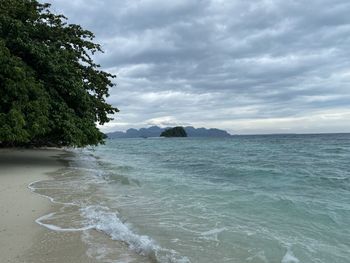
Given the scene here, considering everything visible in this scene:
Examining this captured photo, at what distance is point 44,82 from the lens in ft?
58.0

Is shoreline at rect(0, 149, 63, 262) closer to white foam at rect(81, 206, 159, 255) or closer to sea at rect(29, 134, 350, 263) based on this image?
sea at rect(29, 134, 350, 263)

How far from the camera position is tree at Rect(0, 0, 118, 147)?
14.5 metres

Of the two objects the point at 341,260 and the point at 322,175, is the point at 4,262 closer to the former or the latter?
the point at 341,260

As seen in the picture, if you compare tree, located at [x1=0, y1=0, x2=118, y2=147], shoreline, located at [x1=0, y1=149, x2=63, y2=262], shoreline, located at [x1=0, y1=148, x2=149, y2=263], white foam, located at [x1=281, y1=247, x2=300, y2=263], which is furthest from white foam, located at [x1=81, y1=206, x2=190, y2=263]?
tree, located at [x1=0, y1=0, x2=118, y2=147]

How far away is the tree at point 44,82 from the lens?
14.5m

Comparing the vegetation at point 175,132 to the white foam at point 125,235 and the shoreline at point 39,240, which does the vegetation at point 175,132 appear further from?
the white foam at point 125,235

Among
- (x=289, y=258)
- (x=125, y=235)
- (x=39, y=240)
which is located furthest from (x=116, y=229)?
(x=289, y=258)

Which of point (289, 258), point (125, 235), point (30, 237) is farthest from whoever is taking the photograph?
point (125, 235)

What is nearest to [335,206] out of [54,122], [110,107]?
[54,122]

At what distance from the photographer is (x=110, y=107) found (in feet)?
76.7

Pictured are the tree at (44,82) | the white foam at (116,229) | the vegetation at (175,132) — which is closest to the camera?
the white foam at (116,229)

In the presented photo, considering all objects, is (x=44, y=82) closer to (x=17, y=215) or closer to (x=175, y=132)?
(x=17, y=215)

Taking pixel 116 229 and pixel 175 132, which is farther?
pixel 175 132

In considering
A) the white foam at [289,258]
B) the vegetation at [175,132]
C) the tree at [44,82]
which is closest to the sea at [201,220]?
the white foam at [289,258]
